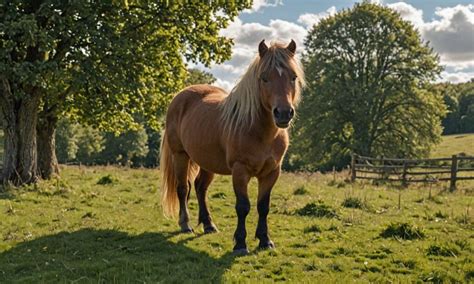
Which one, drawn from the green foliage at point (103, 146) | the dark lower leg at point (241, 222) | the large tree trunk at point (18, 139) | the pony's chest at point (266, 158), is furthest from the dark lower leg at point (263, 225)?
the green foliage at point (103, 146)

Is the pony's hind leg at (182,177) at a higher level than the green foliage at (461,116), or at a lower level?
lower

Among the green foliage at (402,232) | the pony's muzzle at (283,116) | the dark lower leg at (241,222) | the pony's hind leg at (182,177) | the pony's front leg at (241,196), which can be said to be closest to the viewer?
the pony's muzzle at (283,116)

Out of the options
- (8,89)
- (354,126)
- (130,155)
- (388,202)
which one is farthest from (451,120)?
(8,89)

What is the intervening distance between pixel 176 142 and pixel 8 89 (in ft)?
25.3

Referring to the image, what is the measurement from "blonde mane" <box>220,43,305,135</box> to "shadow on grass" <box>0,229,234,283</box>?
2.04 meters

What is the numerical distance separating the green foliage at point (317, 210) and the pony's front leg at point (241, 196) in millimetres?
3693

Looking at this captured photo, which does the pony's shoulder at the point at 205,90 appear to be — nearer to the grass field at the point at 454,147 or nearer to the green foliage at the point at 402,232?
the green foliage at the point at 402,232

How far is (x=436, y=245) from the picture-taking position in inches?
261

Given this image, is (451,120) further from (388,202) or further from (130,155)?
(388,202)

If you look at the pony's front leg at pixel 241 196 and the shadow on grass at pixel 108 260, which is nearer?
the shadow on grass at pixel 108 260

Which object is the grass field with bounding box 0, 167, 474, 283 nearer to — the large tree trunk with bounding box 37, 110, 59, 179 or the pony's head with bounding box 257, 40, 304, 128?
the pony's head with bounding box 257, 40, 304, 128

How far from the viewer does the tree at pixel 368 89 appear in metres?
29.3

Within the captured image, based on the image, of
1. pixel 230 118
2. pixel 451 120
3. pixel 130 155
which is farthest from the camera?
pixel 451 120

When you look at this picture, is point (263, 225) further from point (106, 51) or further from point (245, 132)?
point (106, 51)
